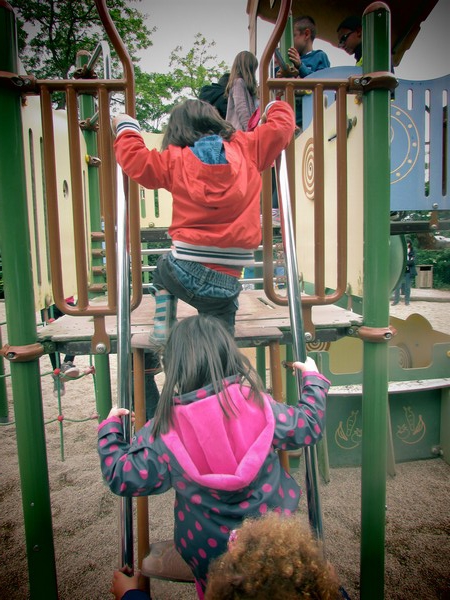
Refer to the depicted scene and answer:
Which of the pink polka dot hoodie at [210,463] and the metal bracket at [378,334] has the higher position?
the metal bracket at [378,334]

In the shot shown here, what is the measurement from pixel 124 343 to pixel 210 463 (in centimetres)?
52

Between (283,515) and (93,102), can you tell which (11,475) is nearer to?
(283,515)

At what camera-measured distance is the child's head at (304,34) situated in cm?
382

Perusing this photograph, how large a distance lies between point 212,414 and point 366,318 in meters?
0.92

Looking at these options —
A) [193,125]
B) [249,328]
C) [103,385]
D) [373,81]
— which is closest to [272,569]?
[249,328]

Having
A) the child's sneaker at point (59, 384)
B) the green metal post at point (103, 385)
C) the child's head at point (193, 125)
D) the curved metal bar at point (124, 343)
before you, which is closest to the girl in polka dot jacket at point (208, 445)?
the curved metal bar at point (124, 343)

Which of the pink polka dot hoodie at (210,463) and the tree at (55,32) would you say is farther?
the tree at (55,32)

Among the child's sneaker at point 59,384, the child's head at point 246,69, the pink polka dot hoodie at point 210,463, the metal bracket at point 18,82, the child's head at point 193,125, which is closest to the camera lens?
the pink polka dot hoodie at point 210,463

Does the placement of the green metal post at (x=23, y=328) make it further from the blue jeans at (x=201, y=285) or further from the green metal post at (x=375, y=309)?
the green metal post at (x=375, y=309)

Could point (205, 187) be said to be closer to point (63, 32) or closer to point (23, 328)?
point (23, 328)

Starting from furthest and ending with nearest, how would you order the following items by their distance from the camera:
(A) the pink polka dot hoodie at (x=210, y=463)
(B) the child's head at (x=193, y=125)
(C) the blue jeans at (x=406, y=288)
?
1. (C) the blue jeans at (x=406, y=288)
2. (B) the child's head at (x=193, y=125)
3. (A) the pink polka dot hoodie at (x=210, y=463)

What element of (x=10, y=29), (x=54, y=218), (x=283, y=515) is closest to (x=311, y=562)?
(x=283, y=515)

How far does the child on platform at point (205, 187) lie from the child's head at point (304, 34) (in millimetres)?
2644

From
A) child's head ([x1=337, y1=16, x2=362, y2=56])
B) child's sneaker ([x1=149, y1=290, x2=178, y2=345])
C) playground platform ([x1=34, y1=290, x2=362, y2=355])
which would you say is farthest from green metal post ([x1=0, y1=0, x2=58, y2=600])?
child's head ([x1=337, y1=16, x2=362, y2=56])
